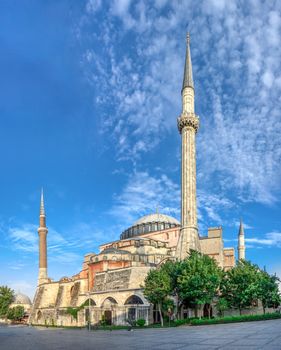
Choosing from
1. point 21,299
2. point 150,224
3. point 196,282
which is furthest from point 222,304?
point 21,299

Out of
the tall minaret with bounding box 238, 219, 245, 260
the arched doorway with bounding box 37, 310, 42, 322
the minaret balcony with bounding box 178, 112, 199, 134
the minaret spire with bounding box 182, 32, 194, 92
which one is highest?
the minaret spire with bounding box 182, 32, 194, 92

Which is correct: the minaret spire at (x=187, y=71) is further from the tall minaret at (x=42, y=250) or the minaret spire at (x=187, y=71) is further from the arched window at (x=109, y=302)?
the tall minaret at (x=42, y=250)

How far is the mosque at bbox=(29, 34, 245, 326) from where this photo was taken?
126 ft

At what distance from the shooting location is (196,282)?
3036cm

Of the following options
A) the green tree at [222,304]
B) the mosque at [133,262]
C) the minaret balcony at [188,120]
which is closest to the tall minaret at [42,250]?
the mosque at [133,262]

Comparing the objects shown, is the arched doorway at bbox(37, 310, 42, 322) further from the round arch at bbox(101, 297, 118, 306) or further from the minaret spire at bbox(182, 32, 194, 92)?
the minaret spire at bbox(182, 32, 194, 92)

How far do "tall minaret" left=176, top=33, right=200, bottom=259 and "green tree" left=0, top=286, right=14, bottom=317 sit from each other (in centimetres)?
3699

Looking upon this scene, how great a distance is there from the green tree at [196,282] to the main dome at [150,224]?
77.9 ft

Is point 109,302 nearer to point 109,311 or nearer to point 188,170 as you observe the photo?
point 109,311

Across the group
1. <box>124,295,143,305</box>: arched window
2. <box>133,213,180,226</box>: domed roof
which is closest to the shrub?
<box>124,295,143,305</box>: arched window

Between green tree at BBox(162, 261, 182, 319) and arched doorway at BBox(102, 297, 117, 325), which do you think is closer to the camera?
green tree at BBox(162, 261, 182, 319)

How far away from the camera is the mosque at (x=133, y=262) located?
3830cm

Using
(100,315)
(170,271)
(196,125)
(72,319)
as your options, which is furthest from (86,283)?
(196,125)

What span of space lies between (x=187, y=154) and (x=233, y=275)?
605 inches
